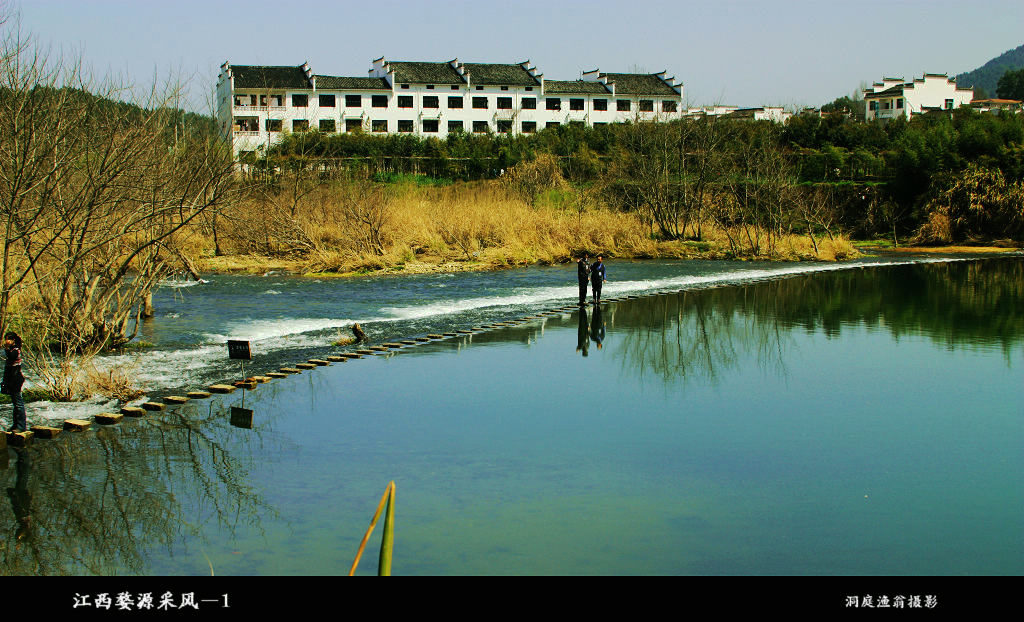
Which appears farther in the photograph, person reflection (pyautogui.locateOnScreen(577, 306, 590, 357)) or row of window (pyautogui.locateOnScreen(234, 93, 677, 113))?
row of window (pyautogui.locateOnScreen(234, 93, 677, 113))

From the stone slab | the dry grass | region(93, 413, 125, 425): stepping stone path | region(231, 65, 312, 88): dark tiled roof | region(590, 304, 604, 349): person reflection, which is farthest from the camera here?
region(231, 65, 312, 88): dark tiled roof

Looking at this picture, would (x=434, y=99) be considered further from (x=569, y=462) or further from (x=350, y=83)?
(x=569, y=462)

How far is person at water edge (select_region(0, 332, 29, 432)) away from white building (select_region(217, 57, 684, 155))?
2113 inches

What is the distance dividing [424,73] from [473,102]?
14.7 ft

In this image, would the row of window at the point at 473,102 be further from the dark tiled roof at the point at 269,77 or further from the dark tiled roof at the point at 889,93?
Result: the dark tiled roof at the point at 889,93

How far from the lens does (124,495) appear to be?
809 cm

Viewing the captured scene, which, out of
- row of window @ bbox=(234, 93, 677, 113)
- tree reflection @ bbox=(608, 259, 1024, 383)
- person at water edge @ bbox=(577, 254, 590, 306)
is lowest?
tree reflection @ bbox=(608, 259, 1024, 383)

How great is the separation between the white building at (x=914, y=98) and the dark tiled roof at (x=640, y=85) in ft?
75.6

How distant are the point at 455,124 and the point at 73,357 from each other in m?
59.1

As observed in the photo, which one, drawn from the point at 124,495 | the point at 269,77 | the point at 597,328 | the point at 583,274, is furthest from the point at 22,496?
the point at 269,77

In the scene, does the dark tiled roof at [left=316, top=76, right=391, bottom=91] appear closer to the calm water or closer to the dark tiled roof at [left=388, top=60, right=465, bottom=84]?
the dark tiled roof at [left=388, top=60, right=465, bottom=84]

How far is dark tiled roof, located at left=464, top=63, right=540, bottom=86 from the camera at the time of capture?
71938mm

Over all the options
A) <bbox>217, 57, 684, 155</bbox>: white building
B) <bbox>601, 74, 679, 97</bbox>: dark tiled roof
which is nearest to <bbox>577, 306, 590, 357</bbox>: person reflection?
<bbox>217, 57, 684, 155</bbox>: white building
